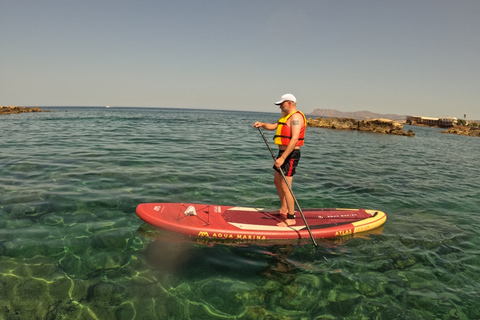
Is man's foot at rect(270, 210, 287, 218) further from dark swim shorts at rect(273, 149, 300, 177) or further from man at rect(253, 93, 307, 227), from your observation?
dark swim shorts at rect(273, 149, 300, 177)

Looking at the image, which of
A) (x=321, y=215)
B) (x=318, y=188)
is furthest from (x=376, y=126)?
(x=321, y=215)

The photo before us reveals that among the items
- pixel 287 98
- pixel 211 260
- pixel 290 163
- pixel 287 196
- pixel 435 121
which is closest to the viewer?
pixel 211 260

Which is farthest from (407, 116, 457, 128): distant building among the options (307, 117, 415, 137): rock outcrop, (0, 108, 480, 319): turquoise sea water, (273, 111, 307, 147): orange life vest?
(273, 111, 307, 147): orange life vest

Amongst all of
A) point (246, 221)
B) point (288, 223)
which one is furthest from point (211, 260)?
point (288, 223)

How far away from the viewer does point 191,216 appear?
→ 603 cm

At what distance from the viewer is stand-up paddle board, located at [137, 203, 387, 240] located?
5590 mm

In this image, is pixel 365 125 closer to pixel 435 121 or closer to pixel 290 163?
pixel 290 163

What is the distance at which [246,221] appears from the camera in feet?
20.0

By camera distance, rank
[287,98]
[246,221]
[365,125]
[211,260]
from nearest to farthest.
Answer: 1. [211,260]
2. [287,98]
3. [246,221]
4. [365,125]

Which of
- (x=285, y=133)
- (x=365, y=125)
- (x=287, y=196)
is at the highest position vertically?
(x=365, y=125)

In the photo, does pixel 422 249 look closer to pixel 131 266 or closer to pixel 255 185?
pixel 255 185

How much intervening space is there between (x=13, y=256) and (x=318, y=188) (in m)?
8.97

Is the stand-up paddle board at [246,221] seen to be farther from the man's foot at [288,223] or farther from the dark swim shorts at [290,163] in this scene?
the dark swim shorts at [290,163]

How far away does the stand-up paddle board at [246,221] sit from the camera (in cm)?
559
